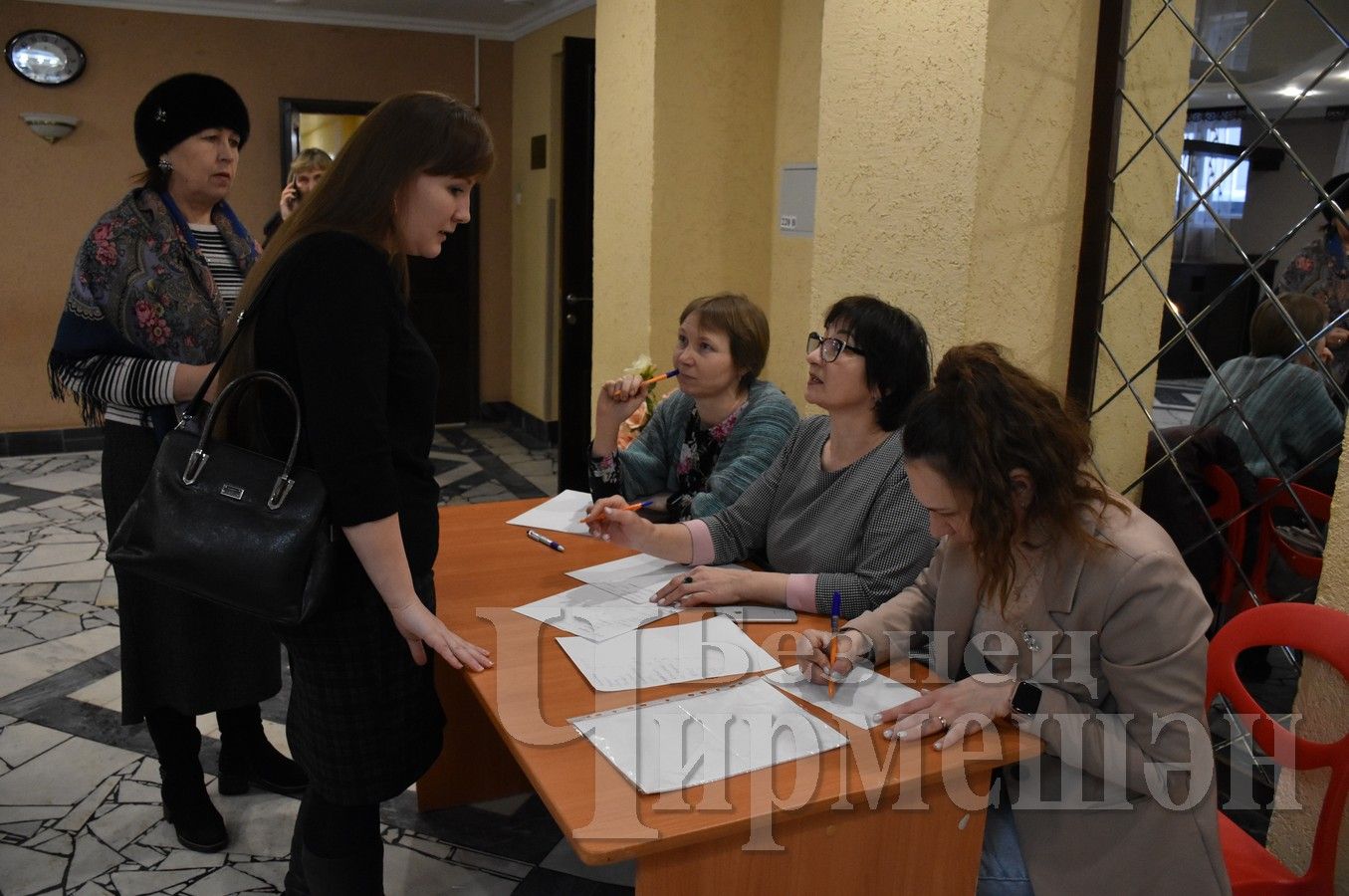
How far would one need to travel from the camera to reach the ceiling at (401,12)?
580 centimetres

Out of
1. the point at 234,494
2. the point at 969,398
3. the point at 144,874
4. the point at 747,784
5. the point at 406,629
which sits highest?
the point at 969,398

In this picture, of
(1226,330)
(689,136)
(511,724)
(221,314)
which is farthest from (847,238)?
(511,724)

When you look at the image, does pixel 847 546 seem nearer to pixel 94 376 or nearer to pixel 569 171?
pixel 94 376

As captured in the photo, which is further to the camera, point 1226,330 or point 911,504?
point 1226,330

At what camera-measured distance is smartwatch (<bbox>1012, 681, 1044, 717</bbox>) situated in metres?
1.43

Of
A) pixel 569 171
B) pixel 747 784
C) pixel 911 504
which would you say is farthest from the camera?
pixel 569 171

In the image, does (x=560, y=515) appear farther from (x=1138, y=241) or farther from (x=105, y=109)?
(x=105, y=109)

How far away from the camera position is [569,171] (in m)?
4.38

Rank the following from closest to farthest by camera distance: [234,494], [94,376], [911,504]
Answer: [234,494], [911,504], [94,376]

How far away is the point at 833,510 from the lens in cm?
195

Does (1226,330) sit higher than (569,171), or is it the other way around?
(569,171)

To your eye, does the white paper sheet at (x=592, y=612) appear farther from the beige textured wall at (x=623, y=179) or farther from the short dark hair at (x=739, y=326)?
the beige textured wall at (x=623, y=179)

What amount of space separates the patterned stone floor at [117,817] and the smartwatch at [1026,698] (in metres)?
1.04

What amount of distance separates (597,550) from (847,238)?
A: 1045 millimetres
